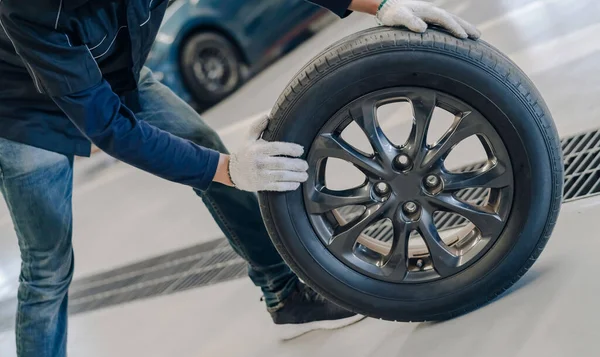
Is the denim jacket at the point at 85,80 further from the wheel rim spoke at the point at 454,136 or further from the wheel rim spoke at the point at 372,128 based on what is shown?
the wheel rim spoke at the point at 454,136

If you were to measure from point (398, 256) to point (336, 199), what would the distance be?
231 mm

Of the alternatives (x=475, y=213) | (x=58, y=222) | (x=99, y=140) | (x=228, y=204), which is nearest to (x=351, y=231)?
(x=475, y=213)

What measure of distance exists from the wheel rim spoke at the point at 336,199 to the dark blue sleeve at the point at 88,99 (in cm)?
28

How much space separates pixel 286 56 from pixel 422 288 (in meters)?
3.75

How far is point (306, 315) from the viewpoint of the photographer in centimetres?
216

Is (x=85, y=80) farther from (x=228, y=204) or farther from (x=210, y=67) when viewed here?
(x=210, y=67)

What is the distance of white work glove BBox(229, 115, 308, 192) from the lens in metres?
1.68

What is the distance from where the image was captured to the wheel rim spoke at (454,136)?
167cm

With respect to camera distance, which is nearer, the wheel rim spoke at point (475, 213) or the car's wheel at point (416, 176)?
the car's wheel at point (416, 176)

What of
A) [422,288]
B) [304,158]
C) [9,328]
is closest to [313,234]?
[304,158]

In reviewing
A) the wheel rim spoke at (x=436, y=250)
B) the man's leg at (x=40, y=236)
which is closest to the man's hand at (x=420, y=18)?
the wheel rim spoke at (x=436, y=250)

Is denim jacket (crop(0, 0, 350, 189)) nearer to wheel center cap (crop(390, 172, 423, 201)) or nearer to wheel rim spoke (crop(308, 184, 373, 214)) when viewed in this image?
wheel rim spoke (crop(308, 184, 373, 214))

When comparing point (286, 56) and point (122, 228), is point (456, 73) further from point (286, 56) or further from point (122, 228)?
point (286, 56)

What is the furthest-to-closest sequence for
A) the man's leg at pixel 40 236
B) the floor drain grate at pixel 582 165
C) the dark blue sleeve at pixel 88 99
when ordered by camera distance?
1. the floor drain grate at pixel 582 165
2. the man's leg at pixel 40 236
3. the dark blue sleeve at pixel 88 99
